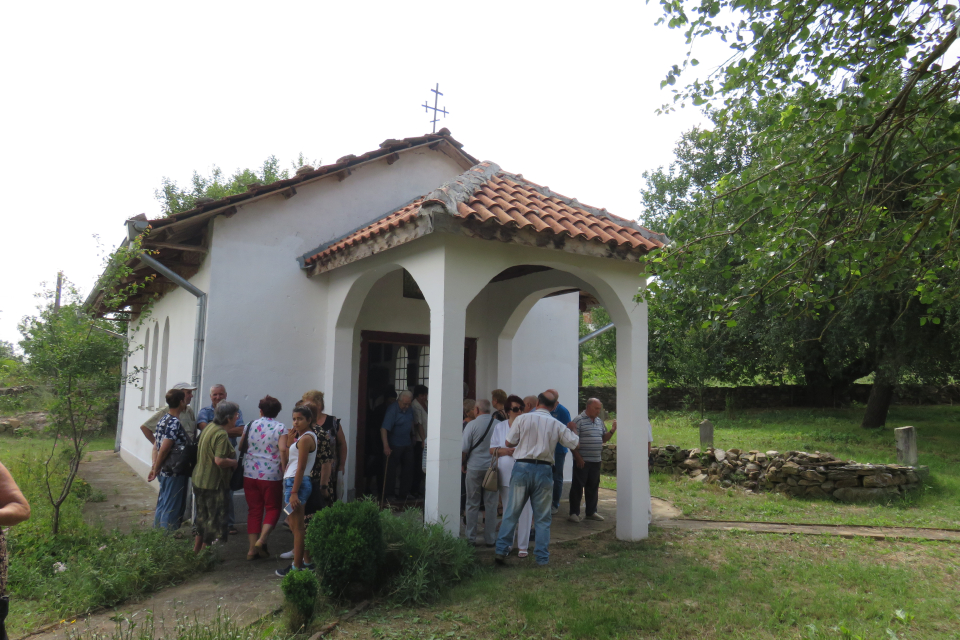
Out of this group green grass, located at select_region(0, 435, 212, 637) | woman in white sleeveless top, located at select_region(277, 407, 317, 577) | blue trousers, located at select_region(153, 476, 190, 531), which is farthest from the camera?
blue trousers, located at select_region(153, 476, 190, 531)

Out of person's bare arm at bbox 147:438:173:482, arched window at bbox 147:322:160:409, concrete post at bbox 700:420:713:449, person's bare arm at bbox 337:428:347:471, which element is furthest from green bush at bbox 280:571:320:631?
concrete post at bbox 700:420:713:449

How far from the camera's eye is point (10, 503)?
2781mm

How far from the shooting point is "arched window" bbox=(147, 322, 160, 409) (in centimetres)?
1136

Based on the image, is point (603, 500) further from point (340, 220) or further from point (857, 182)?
point (857, 182)

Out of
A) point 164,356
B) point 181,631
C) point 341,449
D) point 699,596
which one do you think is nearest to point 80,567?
point 181,631

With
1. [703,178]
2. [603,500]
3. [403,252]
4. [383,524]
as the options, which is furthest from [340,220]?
[703,178]

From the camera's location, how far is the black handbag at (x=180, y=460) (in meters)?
6.39

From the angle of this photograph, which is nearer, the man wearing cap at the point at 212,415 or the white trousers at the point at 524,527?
the white trousers at the point at 524,527

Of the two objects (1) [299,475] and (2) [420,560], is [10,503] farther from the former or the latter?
(2) [420,560]

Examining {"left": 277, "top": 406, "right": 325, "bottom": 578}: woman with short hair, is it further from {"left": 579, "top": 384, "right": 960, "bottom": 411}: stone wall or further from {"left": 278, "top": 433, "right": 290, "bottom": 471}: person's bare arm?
{"left": 579, "top": 384, "right": 960, "bottom": 411}: stone wall

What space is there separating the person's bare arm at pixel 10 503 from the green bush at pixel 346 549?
2.50m

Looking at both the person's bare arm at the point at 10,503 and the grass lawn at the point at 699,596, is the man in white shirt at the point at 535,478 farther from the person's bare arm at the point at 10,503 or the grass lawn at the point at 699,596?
the person's bare arm at the point at 10,503

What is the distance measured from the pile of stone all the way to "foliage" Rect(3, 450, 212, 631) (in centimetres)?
923

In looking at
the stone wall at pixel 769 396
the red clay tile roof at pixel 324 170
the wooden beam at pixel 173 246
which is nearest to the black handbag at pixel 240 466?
the wooden beam at pixel 173 246
